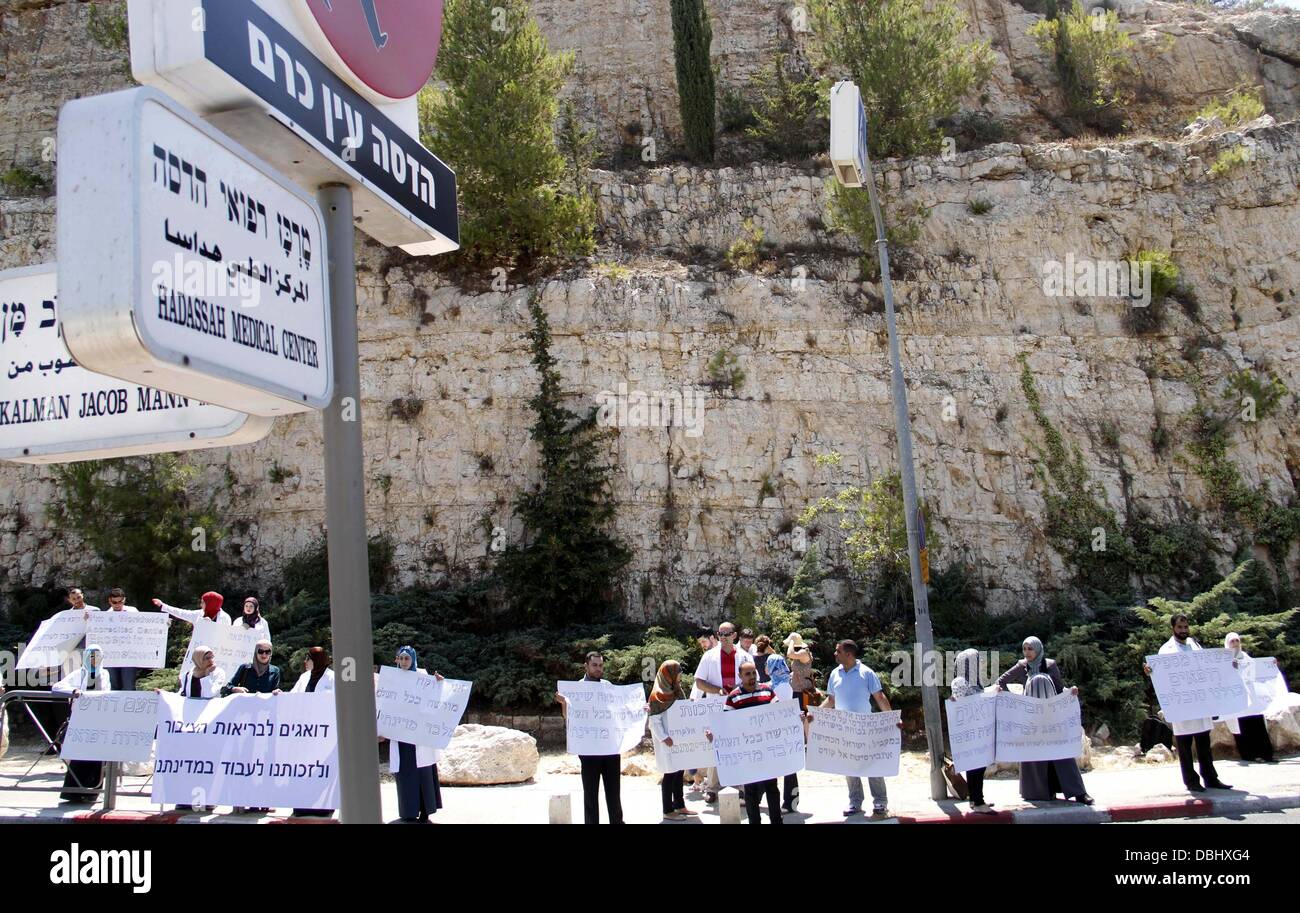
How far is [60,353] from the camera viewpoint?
13.3 feet

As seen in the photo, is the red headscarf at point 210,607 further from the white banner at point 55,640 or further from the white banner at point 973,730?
the white banner at point 973,730

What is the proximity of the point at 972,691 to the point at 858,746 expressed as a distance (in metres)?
1.63

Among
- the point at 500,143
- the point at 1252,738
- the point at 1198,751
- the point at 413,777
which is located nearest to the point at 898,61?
the point at 500,143

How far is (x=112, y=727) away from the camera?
10070 millimetres

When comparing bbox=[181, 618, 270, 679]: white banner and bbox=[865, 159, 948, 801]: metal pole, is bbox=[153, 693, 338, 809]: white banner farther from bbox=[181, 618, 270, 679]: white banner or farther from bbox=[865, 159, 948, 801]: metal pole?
bbox=[865, 159, 948, 801]: metal pole

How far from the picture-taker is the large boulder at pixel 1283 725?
12922mm

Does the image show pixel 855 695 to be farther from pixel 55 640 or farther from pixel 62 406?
pixel 55 640

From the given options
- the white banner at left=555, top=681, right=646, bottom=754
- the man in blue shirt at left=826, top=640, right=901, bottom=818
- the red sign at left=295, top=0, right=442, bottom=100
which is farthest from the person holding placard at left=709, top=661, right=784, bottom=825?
the red sign at left=295, top=0, right=442, bottom=100

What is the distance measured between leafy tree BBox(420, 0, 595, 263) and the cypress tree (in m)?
5.21

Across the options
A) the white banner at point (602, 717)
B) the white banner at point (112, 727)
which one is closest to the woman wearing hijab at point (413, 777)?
the white banner at point (602, 717)
